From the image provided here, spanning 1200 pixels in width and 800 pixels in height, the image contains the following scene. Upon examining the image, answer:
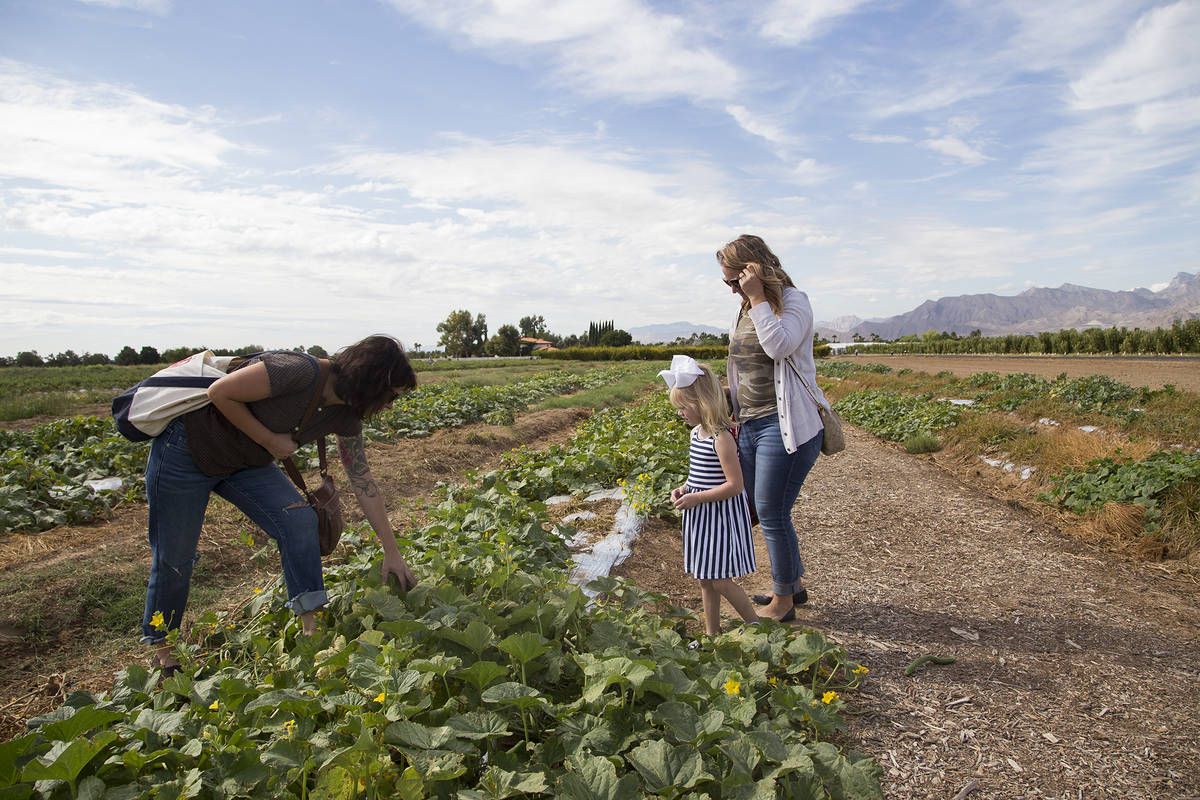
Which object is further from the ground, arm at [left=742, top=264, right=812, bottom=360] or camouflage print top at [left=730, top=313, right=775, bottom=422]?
arm at [left=742, top=264, right=812, bottom=360]

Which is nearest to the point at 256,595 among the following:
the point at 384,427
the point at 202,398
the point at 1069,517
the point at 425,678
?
the point at 202,398

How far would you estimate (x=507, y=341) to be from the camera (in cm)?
7800

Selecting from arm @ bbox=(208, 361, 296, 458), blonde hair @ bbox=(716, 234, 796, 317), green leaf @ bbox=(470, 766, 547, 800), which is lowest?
green leaf @ bbox=(470, 766, 547, 800)

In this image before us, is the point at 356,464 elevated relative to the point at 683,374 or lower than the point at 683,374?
lower

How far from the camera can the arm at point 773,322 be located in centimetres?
310

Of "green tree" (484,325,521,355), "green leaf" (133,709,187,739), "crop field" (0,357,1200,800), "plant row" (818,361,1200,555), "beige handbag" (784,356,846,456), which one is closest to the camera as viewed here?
"crop field" (0,357,1200,800)

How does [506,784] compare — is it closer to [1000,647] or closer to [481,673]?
[481,673]

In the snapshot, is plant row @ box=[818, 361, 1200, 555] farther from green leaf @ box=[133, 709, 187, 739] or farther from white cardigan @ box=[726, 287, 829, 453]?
green leaf @ box=[133, 709, 187, 739]

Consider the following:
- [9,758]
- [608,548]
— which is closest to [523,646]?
[9,758]

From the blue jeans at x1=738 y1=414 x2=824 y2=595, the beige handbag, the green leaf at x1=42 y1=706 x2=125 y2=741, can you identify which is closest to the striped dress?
the blue jeans at x1=738 y1=414 x2=824 y2=595

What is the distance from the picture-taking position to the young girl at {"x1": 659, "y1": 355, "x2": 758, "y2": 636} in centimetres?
304

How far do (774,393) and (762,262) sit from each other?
0.69m

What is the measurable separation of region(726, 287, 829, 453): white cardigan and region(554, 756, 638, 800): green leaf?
1.86 meters

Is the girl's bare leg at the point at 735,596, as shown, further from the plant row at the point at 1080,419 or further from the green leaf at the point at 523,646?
the plant row at the point at 1080,419
